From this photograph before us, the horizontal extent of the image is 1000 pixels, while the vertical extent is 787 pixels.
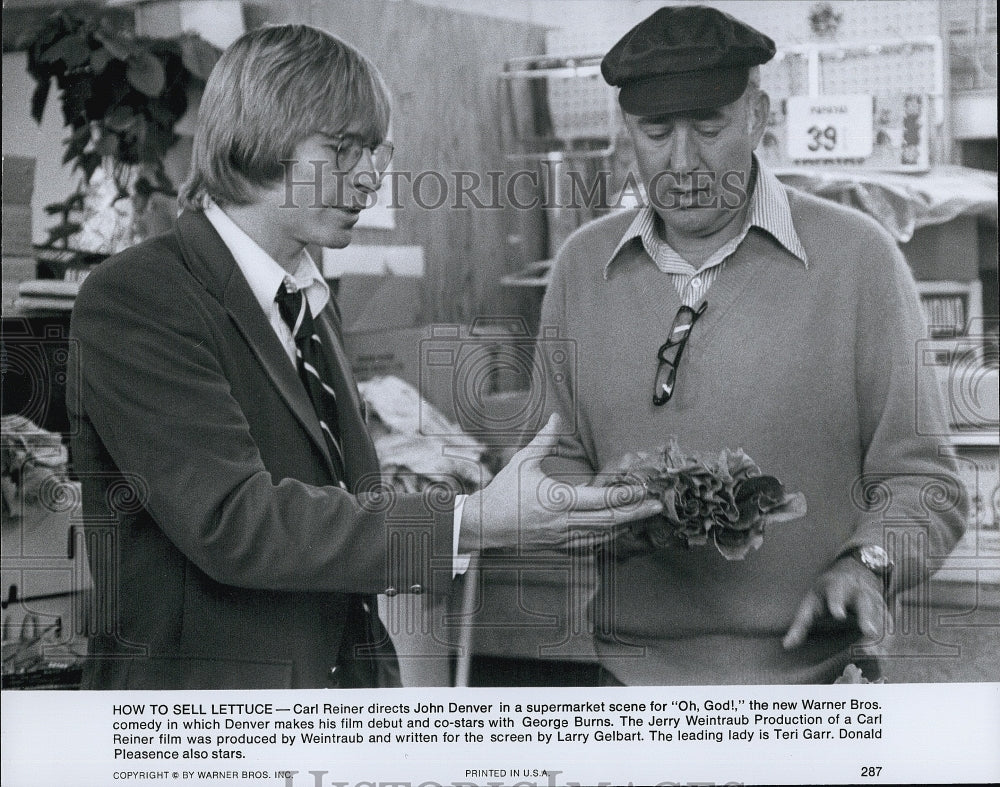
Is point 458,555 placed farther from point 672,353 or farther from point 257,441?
point 672,353

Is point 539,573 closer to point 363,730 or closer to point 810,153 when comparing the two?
point 363,730

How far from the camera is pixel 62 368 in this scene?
3.09 m

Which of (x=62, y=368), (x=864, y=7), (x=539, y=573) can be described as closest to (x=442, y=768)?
(x=539, y=573)

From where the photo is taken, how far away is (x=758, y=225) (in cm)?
310

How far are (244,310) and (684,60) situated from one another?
1237mm

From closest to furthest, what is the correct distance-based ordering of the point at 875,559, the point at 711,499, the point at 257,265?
the point at 711,499 → the point at 257,265 → the point at 875,559

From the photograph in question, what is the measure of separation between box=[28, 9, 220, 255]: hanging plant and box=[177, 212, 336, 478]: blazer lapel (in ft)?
0.90

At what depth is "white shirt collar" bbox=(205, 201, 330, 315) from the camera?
9.88ft

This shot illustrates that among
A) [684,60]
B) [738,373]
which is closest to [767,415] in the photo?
[738,373]

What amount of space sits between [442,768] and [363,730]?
0.22 meters

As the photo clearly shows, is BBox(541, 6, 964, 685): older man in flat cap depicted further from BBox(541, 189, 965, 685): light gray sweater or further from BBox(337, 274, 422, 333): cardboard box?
BBox(337, 274, 422, 333): cardboard box

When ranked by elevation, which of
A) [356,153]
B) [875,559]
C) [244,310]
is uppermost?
[356,153]
